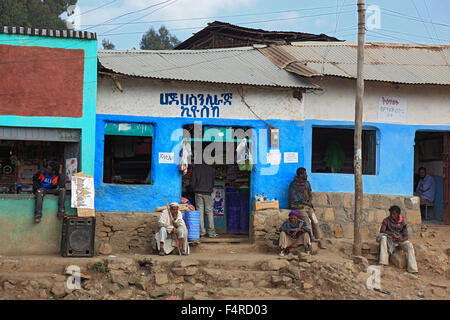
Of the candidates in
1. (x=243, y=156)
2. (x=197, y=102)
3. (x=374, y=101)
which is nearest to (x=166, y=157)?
(x=197, y=102)

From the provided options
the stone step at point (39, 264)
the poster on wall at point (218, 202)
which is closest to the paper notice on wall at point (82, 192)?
the stone step at point (39, 264)

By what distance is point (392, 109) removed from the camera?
14266mm

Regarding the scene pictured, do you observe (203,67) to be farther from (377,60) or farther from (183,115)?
(377,60)

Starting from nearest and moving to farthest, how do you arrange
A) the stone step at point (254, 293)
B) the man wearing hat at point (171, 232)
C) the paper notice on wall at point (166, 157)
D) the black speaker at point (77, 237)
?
the stone step at point (254, 293)
the black speaker at point (77, 237)
the man wearing hat at point (171, 232)
the paper notice on wall at point (166, 157)

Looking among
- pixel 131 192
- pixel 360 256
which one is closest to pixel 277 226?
pixel 360 256

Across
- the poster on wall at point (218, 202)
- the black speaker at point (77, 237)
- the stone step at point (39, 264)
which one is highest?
the poster on wall at point (218, 202)

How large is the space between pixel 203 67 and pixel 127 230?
4.08m

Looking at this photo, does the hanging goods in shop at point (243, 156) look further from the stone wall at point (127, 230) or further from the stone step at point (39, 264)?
the stone step at point (39, 264)

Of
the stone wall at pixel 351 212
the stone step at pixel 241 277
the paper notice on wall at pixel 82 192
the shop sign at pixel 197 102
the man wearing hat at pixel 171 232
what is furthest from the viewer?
the stone wall at pixel 351 212

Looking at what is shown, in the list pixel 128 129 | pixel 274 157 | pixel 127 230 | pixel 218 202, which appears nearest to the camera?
pixel 127 230

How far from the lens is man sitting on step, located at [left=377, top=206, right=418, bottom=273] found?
1205 cm

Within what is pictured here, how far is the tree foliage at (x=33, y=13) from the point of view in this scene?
26.2m

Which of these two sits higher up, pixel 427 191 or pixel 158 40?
pixel 158 40

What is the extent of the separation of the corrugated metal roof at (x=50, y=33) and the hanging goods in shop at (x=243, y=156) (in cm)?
394
